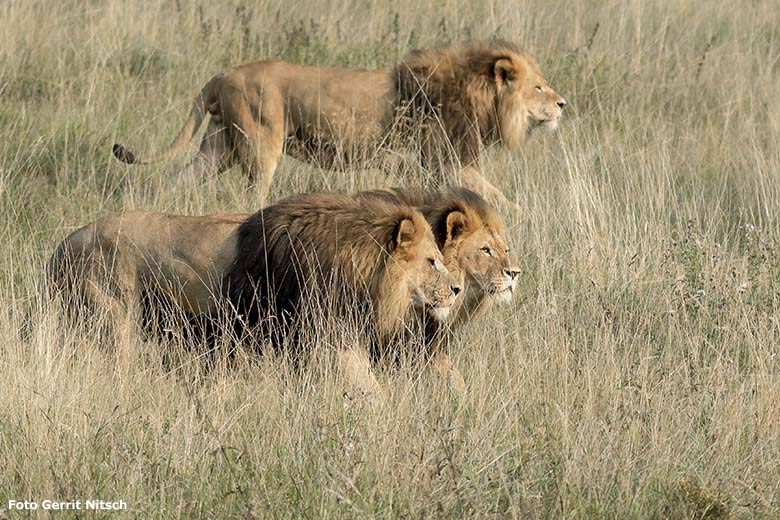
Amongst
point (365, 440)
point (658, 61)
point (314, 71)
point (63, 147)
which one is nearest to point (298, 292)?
point (365, 440)

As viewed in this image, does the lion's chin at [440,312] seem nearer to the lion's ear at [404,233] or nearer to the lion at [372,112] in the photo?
the lion's ear at [404,233]

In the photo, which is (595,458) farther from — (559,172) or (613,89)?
(613,89)

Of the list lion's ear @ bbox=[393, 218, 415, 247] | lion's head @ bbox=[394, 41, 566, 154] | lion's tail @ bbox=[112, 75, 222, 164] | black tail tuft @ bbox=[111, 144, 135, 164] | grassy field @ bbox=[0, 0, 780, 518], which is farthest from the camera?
lion's head @ bbox=[394, 41, 566, 154]

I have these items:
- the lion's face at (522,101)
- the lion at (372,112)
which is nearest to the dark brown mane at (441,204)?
the lion at (372,112)

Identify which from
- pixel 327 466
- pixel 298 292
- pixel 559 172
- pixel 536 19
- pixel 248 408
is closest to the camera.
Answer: pixel 327 466

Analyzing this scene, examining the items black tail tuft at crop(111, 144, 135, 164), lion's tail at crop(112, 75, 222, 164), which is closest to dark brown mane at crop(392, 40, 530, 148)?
lion's tail at crop(112, 75, 222, 164)

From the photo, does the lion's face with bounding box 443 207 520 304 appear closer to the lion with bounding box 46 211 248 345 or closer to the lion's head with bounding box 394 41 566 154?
the lion with bounding box 46 211 248 345

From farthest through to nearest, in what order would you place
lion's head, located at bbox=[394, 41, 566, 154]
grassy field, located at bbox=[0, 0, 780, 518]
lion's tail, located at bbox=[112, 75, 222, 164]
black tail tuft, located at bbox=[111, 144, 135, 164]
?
lion's head, located at bbox=[394, 41, 566, 154] → lion's tail, located at bbox=[112, 75, 222, 164] → black tail tuft, located at bbox=[111, 144, 135, 164] → grassy field, located at bbox=[0, 0, 780, 518]

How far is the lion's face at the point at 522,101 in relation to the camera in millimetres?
8727

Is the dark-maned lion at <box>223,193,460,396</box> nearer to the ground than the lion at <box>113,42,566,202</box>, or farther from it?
farther from it

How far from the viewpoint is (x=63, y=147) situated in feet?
29.2

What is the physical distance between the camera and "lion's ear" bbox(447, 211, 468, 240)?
232 inches

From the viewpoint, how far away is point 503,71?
8.73 m

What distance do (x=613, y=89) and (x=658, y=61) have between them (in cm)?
72
